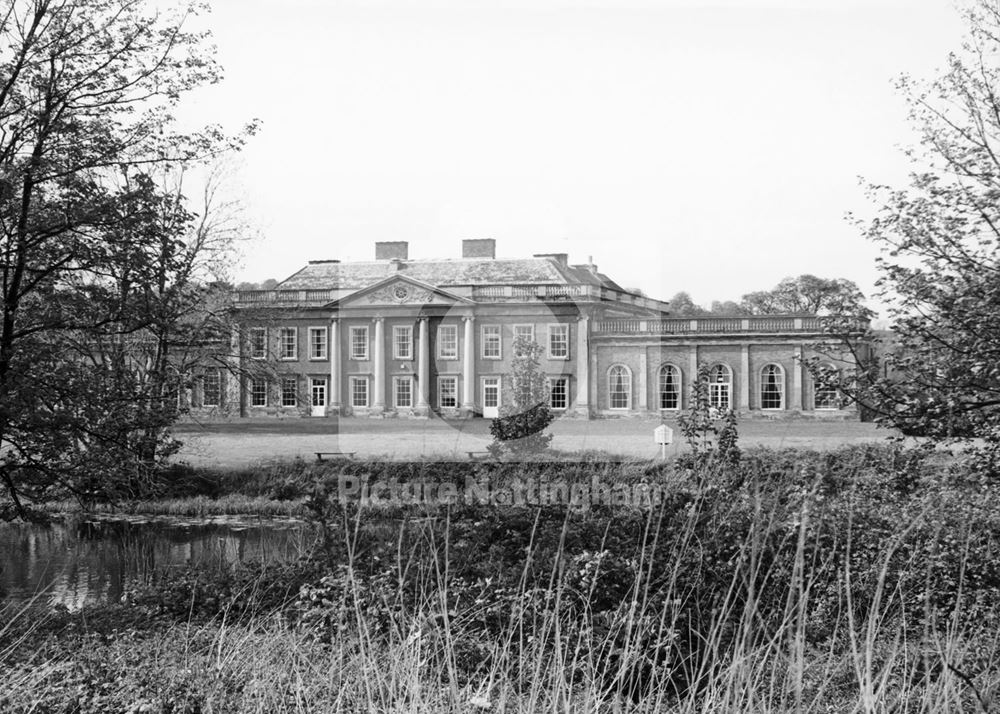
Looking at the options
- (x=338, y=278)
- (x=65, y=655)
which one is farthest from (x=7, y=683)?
(x=338, y=278)

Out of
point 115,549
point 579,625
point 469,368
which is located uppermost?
point 469,368

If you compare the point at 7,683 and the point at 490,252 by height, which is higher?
the point at 490,252

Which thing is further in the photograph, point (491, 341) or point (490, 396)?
point (490, 396)

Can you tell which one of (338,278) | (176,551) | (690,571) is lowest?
(176,551)

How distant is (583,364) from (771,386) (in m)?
6.67

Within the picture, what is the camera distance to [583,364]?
30.2 metres

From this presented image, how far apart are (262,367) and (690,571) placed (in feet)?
48.8

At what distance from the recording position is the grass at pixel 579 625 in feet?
10.0

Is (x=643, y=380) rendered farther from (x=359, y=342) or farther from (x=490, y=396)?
(x=359, y=342)

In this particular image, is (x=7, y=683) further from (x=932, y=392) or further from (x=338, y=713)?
(x=932, y=392)

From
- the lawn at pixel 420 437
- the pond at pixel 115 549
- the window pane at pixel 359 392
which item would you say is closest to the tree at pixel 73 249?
the pond at pixel 115 549

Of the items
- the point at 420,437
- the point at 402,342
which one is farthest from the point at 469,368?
the point at 420,437

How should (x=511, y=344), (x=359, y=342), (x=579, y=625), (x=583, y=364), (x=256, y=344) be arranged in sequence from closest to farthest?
(x=579, y=625)
(x=256, y=344)
(x=511, y=344)
(x=583, y=364)
(x=359, y=342)

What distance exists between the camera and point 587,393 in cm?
3047
